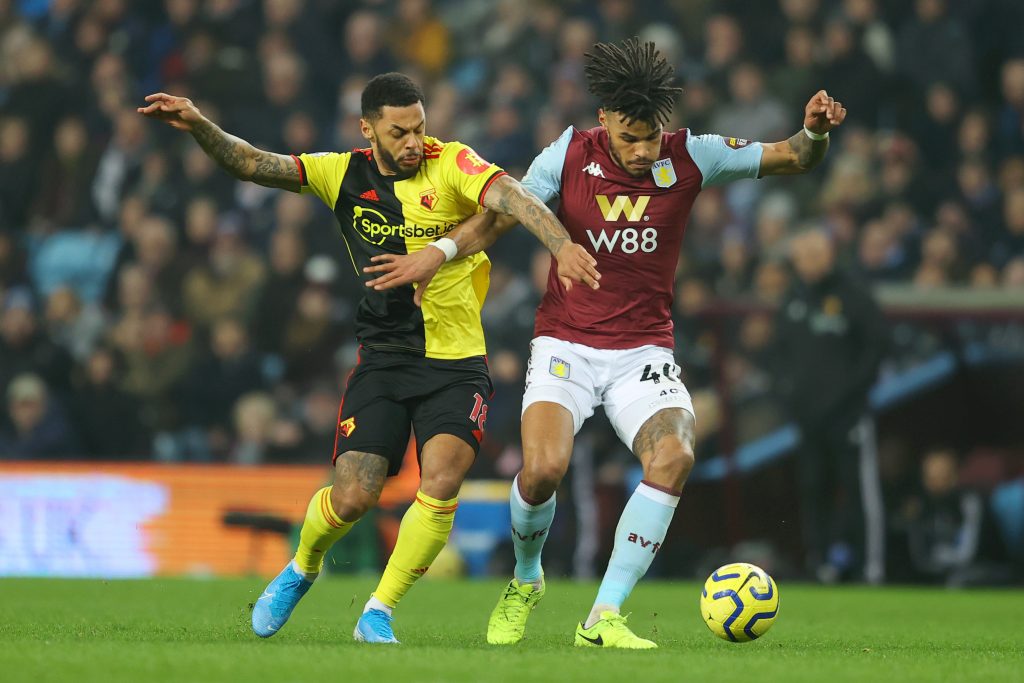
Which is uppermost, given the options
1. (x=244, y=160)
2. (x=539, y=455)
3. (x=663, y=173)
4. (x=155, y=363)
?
(x=663, y=173)

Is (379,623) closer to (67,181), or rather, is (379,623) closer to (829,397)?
(829,397)

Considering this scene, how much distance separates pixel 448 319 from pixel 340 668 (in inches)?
82.5

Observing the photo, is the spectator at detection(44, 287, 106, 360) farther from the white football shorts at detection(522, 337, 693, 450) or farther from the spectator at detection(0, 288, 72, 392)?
the white football shorts at detection(522, 337, 693, 450)

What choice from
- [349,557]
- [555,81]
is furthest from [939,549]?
[555,81]

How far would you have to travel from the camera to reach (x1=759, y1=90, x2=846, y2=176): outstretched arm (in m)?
6.89

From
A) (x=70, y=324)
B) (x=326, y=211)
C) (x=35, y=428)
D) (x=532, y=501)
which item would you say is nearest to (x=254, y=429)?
(x=35, y=428)

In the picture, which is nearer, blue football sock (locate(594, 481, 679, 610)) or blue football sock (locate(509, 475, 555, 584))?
blue football sock (locate(594, 481, 679, 610))

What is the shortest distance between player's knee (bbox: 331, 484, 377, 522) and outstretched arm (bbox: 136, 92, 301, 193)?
1.42 m

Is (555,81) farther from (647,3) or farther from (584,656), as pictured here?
(584,656)

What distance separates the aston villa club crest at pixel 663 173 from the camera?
7.16 metres

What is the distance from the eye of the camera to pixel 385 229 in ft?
22.9

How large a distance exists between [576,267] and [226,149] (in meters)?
1.71

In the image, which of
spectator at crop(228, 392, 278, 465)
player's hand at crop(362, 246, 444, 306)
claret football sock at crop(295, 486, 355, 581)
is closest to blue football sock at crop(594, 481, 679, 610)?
claret football sock at crop(295, 486, 355, 581)

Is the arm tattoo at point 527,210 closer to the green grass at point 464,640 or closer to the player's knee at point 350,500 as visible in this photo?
the player's knee at point 350,500
